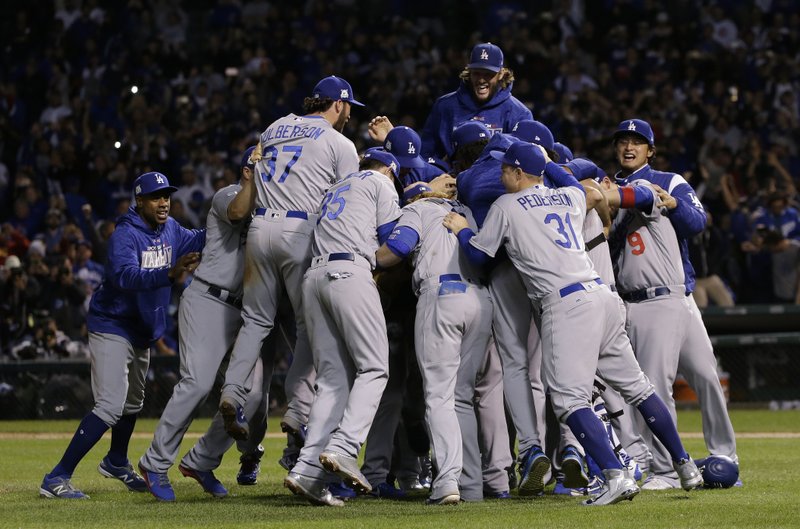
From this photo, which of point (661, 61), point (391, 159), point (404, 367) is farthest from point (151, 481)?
point (661, 61)

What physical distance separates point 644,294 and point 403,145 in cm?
194

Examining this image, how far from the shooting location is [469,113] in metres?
9.87

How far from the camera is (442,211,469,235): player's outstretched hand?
7977mm

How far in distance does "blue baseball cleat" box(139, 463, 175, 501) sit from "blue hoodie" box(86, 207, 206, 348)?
1.03m

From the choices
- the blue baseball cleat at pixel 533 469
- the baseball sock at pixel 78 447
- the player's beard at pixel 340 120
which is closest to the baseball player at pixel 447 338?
the blue baseball cleat at pixel 533 469

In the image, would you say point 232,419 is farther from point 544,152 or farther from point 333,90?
point 544,152

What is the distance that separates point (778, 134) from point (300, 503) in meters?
13.2

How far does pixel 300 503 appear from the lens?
7977 mm

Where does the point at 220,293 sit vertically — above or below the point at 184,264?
below

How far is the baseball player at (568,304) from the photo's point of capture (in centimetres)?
742

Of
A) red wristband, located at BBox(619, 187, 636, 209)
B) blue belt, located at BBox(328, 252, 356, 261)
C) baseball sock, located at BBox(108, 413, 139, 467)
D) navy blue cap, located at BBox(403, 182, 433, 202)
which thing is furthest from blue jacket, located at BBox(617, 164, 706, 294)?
baseball sock, located at BBox(108, 413, 139, 467)

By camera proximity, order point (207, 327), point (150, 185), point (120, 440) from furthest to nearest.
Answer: point (120, 440), point (150, 185), point (207, 327)

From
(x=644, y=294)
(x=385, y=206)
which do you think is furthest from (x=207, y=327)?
(x=644, y=294)

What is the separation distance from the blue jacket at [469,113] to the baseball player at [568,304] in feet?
6.52
